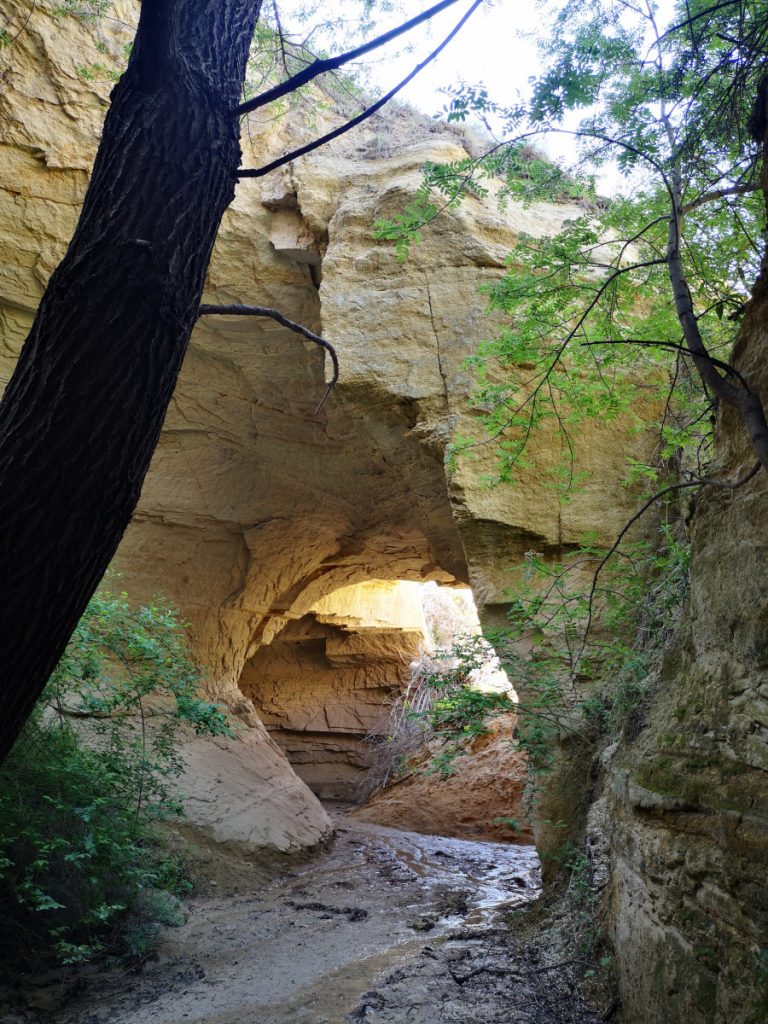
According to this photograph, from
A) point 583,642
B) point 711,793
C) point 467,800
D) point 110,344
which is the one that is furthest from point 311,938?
point 467,800

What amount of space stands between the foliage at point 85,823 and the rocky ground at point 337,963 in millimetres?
327

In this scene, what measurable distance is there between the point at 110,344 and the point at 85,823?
14.2 feet

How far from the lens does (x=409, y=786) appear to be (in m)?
13.7

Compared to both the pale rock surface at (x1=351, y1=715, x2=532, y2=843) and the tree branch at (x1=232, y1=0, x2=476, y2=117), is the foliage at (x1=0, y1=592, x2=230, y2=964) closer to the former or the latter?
the tree branch at (x1=232, y1=0, x2=476, y2=117)

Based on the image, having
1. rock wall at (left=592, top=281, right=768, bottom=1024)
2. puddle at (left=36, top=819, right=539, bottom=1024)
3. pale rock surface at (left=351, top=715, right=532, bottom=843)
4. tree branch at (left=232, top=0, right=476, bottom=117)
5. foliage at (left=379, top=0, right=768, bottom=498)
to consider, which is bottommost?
puddle at (left=36, top=819, right=539, bottom=1024)

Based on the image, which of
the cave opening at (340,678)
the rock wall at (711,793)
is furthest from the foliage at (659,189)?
the cave opening at (340,678)

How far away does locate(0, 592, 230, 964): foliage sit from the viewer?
475cm

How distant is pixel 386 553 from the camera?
1186 centimetres

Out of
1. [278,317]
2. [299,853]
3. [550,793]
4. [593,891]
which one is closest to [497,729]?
[299,853]

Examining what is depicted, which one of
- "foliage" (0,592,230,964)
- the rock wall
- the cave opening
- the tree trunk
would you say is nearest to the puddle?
"foliage" (0,592,230,964)

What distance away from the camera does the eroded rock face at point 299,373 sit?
7.52 m

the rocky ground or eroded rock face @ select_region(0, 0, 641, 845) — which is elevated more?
eroded rock face @ select_region(0, 0, 641, 845)

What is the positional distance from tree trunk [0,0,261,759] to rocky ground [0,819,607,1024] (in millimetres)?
3608

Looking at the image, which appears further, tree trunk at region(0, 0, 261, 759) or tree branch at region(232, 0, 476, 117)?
tree branch at region(232, 0, 476, 117)
